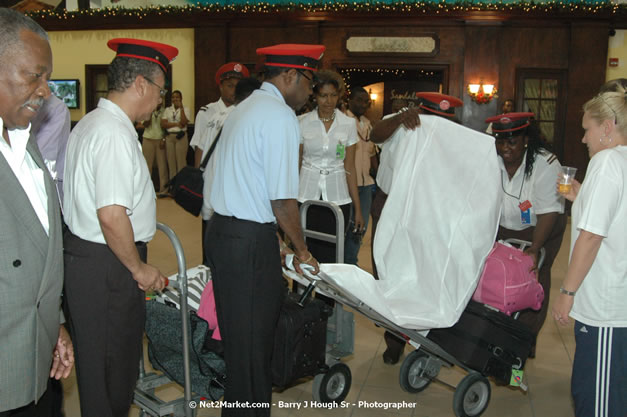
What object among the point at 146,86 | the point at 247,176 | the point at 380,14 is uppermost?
the point at 380,14

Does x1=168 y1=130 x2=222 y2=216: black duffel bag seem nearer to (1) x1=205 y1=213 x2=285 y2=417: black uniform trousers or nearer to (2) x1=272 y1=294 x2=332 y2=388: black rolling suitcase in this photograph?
(2) x1=272 y1=294 x2=332 y2=388: black rolling suitcase

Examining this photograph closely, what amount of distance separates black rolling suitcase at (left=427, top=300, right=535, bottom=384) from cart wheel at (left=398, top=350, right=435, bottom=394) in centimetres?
33

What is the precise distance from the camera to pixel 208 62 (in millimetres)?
11125

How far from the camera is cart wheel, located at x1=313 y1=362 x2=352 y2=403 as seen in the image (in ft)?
9.94

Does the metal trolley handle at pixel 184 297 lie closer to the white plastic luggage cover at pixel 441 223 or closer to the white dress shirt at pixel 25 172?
the white dress shirt at pixel 25 172

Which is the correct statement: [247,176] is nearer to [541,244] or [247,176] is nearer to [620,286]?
[620,286]

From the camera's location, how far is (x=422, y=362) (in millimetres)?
3307

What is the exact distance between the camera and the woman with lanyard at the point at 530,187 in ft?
11.3

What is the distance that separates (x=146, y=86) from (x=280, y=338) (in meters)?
1.28

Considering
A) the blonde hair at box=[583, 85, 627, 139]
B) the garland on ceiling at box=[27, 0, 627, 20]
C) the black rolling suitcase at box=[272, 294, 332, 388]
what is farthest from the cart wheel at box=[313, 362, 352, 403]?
the garland on ceiling at box=[27, 0, 627, 20]

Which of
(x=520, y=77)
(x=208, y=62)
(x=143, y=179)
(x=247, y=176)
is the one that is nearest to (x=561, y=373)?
(x=247, y=176)

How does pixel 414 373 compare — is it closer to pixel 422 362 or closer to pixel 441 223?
pixel 422 362

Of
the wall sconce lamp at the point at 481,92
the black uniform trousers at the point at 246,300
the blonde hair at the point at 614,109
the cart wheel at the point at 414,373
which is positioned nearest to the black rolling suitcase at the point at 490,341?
the cart wheel at the point at 414,373

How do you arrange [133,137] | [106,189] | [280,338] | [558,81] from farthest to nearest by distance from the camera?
[558,81] → [280,338] → [133,137] → [106,189]
